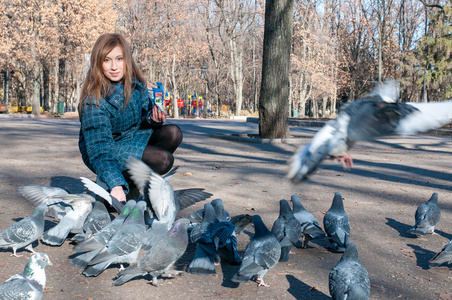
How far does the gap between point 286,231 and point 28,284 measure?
198 cm

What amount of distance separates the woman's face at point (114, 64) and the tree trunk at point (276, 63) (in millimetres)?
8376

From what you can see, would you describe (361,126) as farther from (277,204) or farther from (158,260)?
(277,204)

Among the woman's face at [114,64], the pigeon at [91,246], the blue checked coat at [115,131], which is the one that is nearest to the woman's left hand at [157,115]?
the blue checked coat at [115,131]

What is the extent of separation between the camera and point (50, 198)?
160 inches

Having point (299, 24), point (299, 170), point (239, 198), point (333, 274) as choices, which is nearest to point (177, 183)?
point (239, 198)

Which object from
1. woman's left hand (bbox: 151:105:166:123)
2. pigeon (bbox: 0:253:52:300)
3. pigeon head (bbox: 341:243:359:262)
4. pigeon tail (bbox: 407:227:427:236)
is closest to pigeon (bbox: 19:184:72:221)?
woman's left hand (bbox: 151:105:166:123)

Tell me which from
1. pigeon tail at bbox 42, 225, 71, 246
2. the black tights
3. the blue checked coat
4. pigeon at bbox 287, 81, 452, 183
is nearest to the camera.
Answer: pigeon at bbox 287, 81, 452, 183

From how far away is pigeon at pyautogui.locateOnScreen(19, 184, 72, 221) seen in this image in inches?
162

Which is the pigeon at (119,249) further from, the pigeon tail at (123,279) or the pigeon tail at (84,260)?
the pigeon tail at (123,279)

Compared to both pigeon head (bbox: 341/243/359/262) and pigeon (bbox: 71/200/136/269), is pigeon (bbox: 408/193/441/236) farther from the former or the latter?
pigeon (bbox: 71/200/136/269)

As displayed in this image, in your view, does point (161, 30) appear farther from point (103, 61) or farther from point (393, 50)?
point (103, 61)

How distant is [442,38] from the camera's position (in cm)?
3400

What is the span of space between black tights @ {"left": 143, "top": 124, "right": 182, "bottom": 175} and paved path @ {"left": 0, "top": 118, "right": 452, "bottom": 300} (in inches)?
22.7

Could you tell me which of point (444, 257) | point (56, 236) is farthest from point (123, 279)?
point (444, 257)
